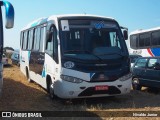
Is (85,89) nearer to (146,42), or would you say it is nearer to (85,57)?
(85,57)

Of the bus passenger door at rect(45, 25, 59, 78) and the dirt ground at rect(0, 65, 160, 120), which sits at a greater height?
the bus passenger door at rect(45, 25, 59, 78)

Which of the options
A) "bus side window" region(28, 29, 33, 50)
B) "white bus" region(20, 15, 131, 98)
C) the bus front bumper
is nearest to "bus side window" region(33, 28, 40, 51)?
"bus side window" region(28, 29, 33, 50)

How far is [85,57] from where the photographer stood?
11516 millimetres

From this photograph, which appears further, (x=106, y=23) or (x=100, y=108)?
(x=106, y=23)

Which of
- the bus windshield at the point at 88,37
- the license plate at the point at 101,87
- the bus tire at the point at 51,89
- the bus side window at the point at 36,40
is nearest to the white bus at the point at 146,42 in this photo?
the bus side window at the point at 36,40

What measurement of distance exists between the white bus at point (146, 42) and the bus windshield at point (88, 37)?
12178 millimetres

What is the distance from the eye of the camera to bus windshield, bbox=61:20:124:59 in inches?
460

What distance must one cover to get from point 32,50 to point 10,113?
21.9 ft

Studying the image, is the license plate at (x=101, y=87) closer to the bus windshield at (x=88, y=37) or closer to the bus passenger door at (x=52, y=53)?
the bus windshield at (x=88, y=37)

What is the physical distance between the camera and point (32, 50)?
53.5 ft

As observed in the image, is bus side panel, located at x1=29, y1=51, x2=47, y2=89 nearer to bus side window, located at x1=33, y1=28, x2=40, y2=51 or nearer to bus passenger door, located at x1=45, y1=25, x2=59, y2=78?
bus side window, located at x1=33, y1=28, x2=40, y2=51

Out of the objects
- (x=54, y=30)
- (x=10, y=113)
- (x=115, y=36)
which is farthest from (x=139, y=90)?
(x=10, y=113)

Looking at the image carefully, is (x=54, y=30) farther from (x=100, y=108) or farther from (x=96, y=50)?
(x=100, y=108)

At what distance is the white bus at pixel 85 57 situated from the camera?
1136 centimetres
